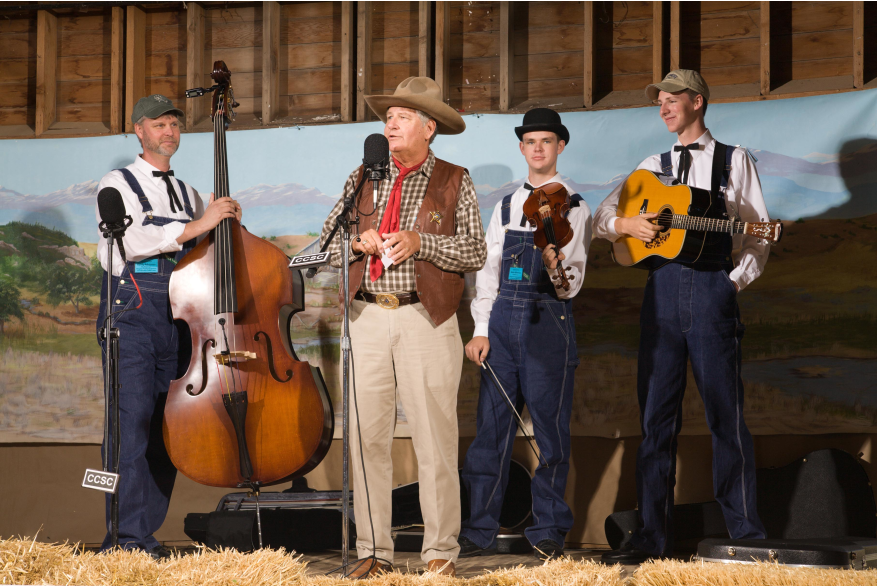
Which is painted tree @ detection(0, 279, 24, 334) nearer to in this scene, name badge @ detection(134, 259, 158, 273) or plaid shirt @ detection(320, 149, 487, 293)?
name badge @ detection(134, 259, 158, 273)

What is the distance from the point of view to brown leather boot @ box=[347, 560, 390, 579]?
302 centimetres

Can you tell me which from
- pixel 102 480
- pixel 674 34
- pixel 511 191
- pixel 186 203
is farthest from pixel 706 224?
pixel 102 480

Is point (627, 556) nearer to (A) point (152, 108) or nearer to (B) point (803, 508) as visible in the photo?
(B) point (803, 508)

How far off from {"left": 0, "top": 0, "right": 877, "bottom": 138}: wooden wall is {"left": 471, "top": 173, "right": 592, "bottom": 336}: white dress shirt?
37.7 inches

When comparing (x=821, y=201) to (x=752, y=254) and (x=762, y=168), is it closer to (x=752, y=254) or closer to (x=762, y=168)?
(x=762, y=168)

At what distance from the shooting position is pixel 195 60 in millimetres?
5164

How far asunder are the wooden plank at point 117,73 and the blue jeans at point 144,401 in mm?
1702

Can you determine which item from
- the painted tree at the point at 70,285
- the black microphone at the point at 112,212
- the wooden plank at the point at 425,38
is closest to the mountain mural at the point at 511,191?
the painted tree at the point at 70,285

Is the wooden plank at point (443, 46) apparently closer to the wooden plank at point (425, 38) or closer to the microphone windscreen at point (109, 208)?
the wooden plank at point (425, 38)

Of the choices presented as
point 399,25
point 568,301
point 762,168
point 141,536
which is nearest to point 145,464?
point 141,536

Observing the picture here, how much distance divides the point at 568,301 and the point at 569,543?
1.31 m

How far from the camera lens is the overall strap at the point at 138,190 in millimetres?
3873

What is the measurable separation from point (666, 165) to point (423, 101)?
1.18 metres

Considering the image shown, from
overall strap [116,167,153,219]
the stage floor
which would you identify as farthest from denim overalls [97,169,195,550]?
the stage floor
